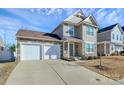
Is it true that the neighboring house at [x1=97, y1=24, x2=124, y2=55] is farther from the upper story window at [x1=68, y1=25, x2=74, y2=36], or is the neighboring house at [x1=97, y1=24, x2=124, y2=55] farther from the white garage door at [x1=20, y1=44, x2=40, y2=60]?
the white garage door at [x1=20, y1=44, x2=40, y2=60]

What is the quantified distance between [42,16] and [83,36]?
6829 mm

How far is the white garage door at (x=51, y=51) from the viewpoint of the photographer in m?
18.5

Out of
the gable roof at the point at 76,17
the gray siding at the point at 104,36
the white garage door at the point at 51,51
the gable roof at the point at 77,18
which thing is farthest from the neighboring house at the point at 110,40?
the white garage door at the point at 51,51

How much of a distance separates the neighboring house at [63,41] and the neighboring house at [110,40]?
10.8 feet

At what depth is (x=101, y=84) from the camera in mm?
7367

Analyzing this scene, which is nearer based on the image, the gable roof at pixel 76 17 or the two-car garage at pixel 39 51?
the two-car garage at pixel 39 51

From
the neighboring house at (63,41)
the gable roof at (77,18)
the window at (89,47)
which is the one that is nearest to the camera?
the neighboring house at (63,41)

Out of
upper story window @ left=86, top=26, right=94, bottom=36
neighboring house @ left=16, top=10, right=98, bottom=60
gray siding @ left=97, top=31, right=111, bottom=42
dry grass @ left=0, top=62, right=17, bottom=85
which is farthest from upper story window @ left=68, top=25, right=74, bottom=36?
dry grass @ left=0, top=62, right=17, bottom=85

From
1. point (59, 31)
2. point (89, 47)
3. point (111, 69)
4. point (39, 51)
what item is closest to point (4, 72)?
point (111, 69)

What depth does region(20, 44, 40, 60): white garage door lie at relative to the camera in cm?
1695

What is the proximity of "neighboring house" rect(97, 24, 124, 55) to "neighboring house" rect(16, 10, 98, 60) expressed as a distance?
330cm

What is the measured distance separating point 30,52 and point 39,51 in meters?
1.22

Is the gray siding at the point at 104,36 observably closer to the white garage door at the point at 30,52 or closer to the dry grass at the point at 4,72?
the white garage door at the point at 30,52

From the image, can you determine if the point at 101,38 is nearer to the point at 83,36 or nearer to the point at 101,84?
the point at 83,36
